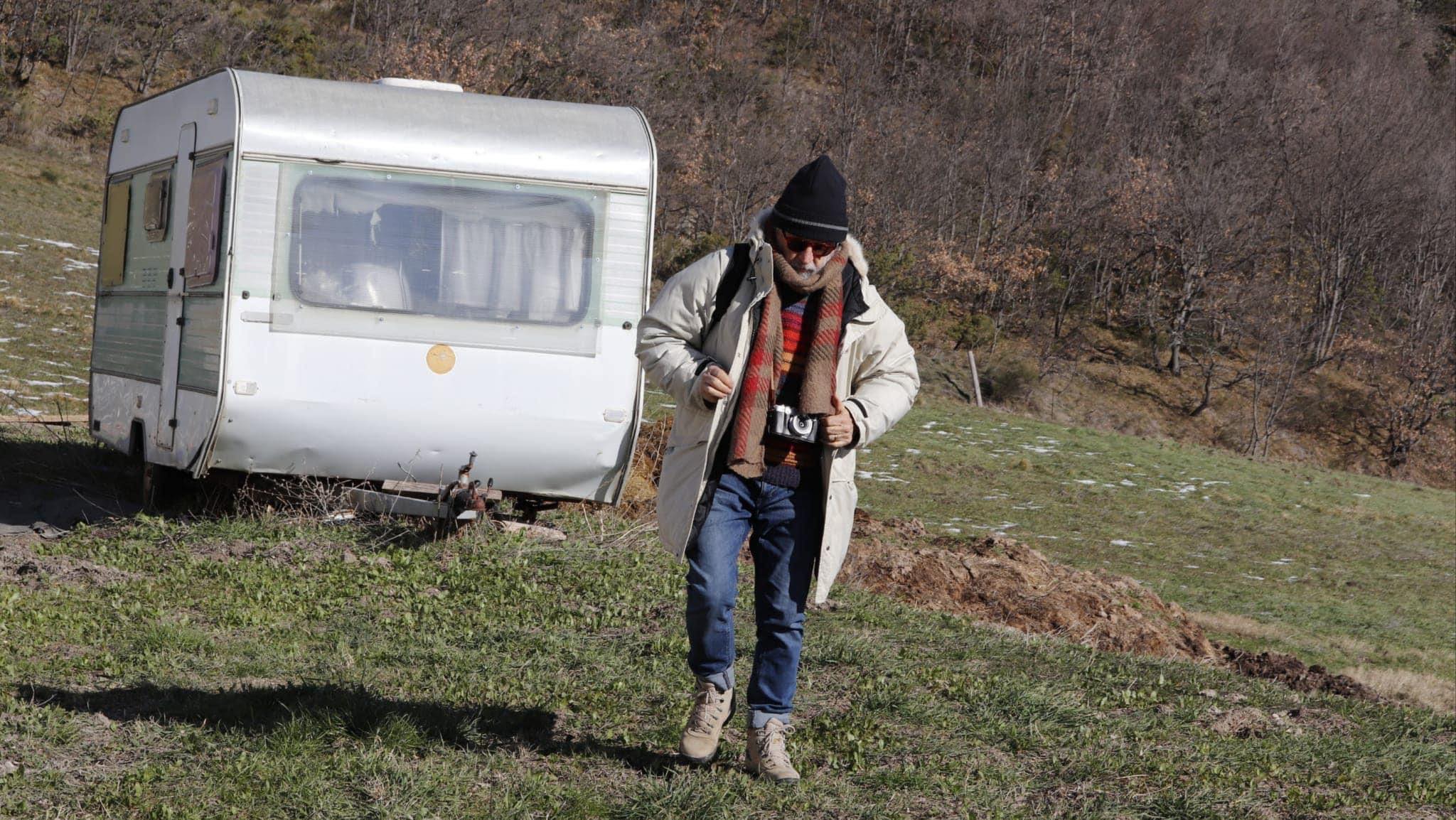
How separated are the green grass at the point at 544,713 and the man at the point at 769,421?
377 mm

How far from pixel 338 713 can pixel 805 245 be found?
2.28 meters

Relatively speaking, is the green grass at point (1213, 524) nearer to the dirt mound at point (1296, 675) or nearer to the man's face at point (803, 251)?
the dirt mound at point (1296, 675)

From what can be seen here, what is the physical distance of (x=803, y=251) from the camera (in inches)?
164

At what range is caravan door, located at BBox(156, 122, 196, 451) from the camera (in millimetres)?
8812

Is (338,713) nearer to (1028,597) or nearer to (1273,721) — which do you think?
(1273,721)

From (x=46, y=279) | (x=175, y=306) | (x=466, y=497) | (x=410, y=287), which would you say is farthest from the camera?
(x=46, y=279)

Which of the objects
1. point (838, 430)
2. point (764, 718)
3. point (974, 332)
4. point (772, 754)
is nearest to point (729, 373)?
point (838, 430)

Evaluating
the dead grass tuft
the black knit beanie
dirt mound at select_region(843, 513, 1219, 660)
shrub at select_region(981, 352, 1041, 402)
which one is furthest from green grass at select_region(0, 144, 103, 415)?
shrub at select_region(981, 352, 1041, 402)

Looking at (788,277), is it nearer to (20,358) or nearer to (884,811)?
(884,811)

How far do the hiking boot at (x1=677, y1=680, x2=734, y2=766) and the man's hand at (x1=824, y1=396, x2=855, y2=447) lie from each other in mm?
878

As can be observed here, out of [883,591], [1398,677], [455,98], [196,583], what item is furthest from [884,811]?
[1398,677]

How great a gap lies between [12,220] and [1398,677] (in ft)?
76.1

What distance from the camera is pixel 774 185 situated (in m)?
43.1

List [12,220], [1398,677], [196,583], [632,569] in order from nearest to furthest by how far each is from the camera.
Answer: [196,583], [632,569], [1398,677], [12,220]
